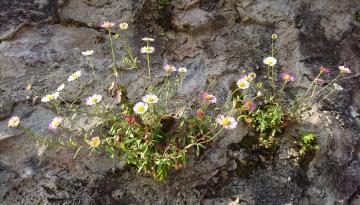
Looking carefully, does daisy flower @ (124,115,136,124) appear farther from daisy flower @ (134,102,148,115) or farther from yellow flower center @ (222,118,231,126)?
yellow flower center @ (222,118,231,126)

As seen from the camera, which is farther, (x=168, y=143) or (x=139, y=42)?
(x=139, y=42)

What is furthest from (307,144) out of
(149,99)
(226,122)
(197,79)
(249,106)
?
(149,99)

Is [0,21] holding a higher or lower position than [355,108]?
higher

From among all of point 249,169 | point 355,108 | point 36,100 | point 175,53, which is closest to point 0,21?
point 36,100

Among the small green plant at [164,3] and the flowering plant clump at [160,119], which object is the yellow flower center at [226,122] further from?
the small green plant at [164,3]

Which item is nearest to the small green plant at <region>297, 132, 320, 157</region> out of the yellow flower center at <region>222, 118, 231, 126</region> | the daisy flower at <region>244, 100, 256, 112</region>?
the daisy flower at <region>244, 100, 256, 112</region>

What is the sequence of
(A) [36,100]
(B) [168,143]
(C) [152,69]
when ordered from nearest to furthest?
1. (B) [168,143]
2. (A) [36,100]
3. (C) [152,69]

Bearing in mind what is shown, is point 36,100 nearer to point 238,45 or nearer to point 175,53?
point 175,53

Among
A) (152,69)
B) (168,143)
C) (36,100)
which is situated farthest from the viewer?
(152,69)

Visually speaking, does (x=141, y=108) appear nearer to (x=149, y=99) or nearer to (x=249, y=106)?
(x=149, y=99)
